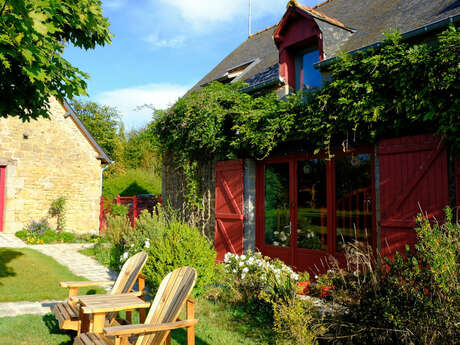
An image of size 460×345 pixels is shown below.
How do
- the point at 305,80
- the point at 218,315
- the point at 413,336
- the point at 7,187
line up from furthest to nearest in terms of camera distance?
the point at 7,187 → the point at 305,80 → the point at 218,315 → the point at 413,336

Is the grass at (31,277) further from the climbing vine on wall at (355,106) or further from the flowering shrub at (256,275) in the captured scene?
the climbing vine on wall at (355,106)

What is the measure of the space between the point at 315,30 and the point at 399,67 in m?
2.41

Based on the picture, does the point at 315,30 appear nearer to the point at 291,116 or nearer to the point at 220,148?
the point at 291,116

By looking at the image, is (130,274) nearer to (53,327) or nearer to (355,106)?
(53,327)

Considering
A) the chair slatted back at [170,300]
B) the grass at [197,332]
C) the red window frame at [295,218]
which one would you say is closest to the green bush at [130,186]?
the red window frame at [295,218]

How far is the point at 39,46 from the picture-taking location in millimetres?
4320

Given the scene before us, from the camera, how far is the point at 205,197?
28.8 feet

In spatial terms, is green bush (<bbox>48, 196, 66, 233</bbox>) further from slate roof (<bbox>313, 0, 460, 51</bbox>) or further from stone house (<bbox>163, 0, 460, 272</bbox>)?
slate roof (<bbox>313, 0, 460, 51</bbox>)

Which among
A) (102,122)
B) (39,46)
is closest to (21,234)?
(39,46)

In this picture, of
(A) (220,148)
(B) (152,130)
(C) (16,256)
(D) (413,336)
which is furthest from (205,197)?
(D) (413,336)

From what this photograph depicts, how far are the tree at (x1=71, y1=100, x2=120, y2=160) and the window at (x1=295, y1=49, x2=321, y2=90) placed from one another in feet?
83.4

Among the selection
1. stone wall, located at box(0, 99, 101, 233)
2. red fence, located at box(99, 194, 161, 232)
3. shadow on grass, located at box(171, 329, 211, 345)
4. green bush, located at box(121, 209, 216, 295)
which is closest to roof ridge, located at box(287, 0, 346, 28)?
green bush, located at box(121, 209, 216, 295)

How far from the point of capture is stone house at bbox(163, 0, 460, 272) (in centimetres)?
502

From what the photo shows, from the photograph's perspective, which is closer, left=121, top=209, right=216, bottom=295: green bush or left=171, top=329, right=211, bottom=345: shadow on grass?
left=171, top=329, right=211, bottom=345: shadow on grass
